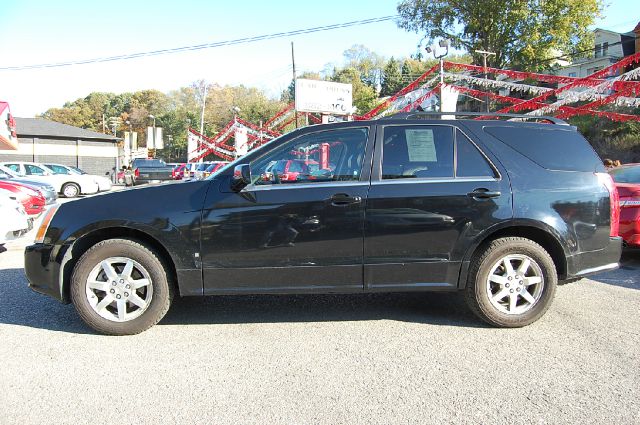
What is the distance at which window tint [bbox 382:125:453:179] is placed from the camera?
4113mm

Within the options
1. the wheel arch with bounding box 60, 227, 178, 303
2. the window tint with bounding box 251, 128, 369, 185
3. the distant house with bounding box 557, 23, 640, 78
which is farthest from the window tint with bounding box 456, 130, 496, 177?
the distant house with bounding box 557, 23, 640, 78

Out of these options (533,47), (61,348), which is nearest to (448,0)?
(533,47)

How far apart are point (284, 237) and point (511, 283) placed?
2016mm

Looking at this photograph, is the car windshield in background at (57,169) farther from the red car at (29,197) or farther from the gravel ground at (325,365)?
the gravel ground at (325,365)

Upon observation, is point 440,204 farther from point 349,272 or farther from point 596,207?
point 596,207

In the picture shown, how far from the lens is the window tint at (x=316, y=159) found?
4.09 metres

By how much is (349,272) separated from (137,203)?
6.12 feet

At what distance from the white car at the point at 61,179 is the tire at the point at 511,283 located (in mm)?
19440

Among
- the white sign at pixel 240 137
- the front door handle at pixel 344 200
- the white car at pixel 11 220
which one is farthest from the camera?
the white sign at pixel 240 137

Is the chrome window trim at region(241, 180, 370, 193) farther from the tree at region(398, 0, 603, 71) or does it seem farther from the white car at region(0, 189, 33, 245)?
the tree at region(398, 0, 603, 71)

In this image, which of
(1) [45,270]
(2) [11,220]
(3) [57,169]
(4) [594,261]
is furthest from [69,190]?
(4) [594,261]

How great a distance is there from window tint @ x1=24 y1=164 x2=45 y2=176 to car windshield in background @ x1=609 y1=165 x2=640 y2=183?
20.3m

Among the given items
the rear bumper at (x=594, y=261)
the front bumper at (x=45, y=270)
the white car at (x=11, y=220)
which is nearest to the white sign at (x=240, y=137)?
the white car at (x=11, y=220)

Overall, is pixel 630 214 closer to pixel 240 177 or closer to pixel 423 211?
pixel 423 211
